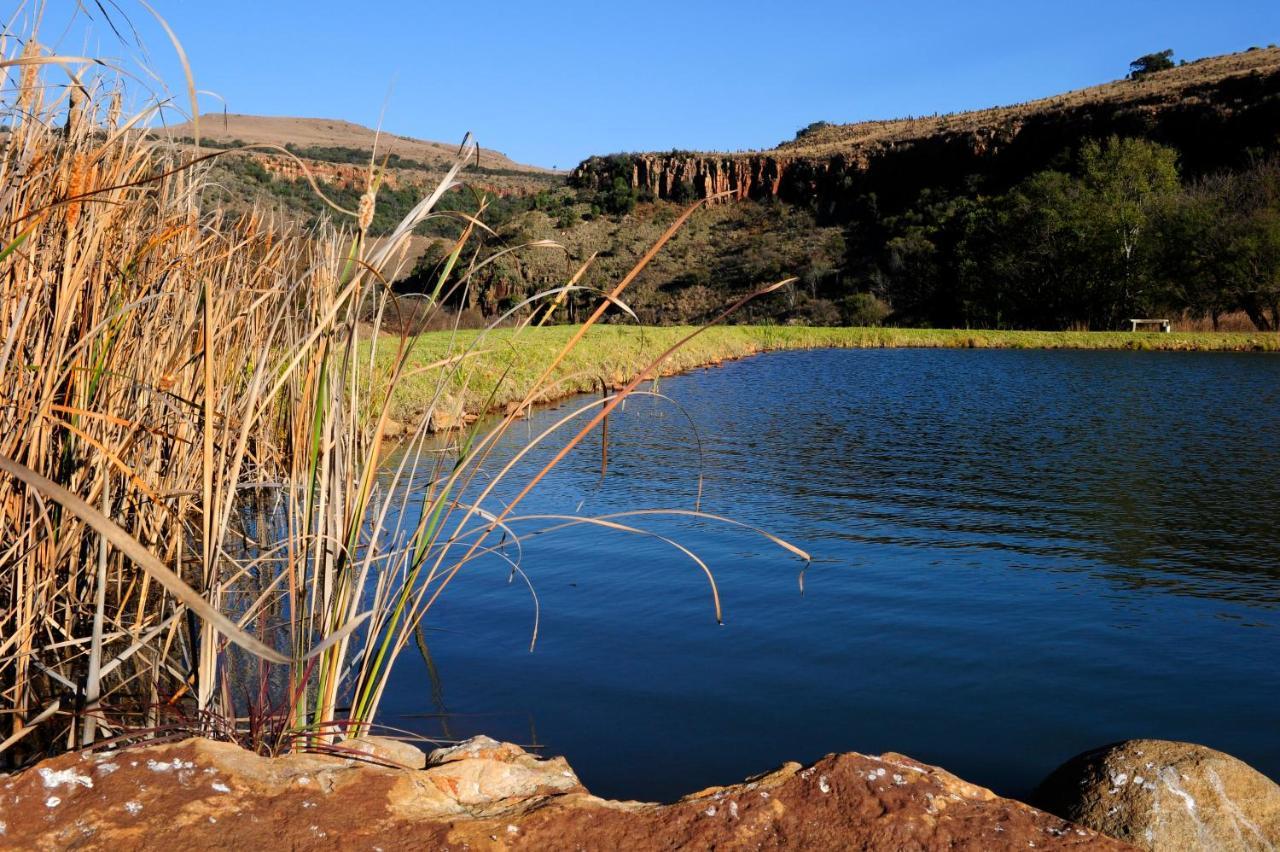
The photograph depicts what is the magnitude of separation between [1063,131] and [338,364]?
56391mm

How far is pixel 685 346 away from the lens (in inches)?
808

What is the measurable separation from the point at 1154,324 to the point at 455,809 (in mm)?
32949

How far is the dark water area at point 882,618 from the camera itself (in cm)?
349

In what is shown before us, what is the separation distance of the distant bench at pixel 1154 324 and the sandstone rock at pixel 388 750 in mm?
30465

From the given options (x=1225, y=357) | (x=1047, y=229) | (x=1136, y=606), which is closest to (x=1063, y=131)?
(x=1047, y=229)

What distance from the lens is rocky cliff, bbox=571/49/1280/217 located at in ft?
151

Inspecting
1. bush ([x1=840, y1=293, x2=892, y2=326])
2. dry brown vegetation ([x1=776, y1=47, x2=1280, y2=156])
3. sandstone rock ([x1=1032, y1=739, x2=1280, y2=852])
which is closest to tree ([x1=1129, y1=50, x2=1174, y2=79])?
dry brown vegetation ([x1=776, y1=47, x2=1280, y2=156])

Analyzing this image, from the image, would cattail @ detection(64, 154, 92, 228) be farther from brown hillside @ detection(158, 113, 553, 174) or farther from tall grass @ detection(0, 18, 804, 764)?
brown hillside @ detection(158, 113, 553, 174)

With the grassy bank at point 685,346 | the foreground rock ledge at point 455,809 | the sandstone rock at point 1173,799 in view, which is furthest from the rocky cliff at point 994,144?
the foreground rock ledge at point 455,809

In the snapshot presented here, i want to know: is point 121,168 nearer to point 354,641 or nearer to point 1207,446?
point 354,641

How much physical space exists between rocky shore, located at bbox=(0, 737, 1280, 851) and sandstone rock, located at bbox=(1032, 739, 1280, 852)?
11 mm

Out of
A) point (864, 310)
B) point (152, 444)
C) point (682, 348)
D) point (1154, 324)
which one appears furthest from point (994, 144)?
point (152, 444)

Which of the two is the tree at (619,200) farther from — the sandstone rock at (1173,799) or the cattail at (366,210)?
the cattail at (366,210)

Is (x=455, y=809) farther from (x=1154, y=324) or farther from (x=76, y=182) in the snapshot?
(x=1154, y=324)
